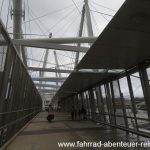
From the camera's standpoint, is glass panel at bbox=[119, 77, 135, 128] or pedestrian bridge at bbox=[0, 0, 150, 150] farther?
glass panel at bbox=[119, 77, 135, 128]

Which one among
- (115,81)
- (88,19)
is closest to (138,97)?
Answer: (115,81)

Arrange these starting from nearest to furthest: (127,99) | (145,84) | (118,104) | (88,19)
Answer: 1. (145,84)
2. (127,99)
3. (118,104)
4. (88,19)

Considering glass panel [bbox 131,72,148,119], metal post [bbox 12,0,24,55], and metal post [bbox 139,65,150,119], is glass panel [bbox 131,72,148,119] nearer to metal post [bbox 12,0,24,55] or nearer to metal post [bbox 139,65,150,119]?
metal post [bbox 139,65,150,119]

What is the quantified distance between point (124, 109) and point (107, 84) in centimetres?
284

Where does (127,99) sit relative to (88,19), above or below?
below

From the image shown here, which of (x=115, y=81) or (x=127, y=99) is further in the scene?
(x=115, y=81)

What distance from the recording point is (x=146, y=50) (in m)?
7.84

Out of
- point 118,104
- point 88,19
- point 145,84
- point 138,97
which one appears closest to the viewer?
point 145,84

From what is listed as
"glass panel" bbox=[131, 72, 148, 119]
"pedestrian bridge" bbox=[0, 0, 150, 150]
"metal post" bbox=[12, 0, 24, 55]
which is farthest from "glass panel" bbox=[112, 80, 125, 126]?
"metal post" bbox=[12, 0, 24, 55]

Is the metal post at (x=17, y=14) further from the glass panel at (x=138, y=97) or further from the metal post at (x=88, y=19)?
the glass panel at (x=138, y=97)

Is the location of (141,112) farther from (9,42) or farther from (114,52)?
(9,42)

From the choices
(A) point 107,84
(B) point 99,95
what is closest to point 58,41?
(B) point 99,95

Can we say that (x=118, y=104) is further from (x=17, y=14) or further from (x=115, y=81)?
(x=17, y=14)

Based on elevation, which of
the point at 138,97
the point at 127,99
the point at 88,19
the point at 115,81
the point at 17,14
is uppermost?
the point at 88,19
